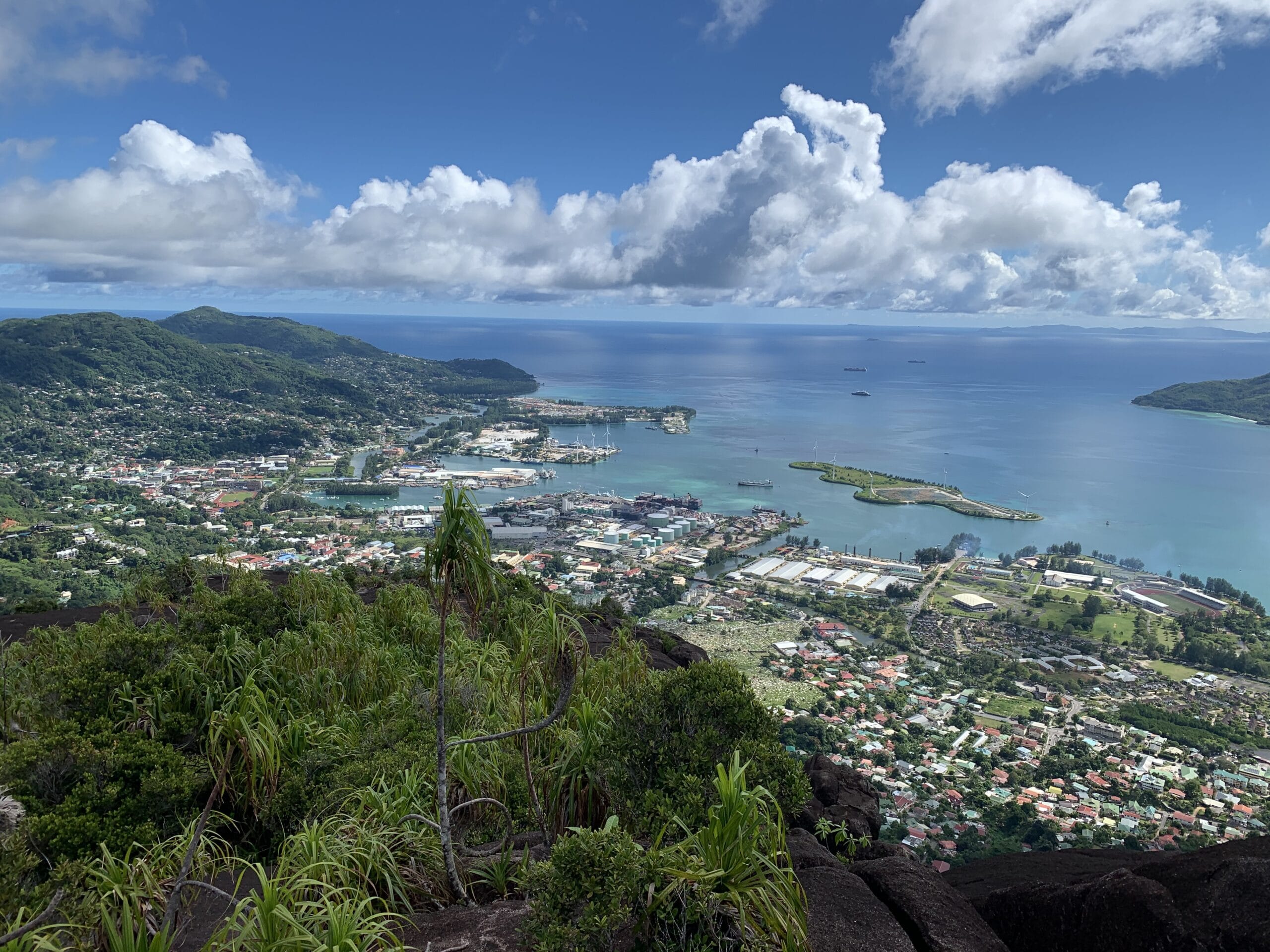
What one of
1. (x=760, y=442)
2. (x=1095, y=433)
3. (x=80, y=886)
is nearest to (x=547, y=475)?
(x=760, y=442)

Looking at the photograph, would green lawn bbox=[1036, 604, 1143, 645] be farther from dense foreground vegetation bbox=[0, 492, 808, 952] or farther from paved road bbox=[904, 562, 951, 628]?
dense foreground vegetation bbox=[0, 492, 808, 952]

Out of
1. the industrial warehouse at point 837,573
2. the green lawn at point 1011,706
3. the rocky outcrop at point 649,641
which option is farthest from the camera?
the industrial warehouse at point 837,573

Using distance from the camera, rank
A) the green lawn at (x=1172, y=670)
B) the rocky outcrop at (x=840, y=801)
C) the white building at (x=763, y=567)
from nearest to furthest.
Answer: the rocky outcrop at (x=840, y=801)
the green lawn at (x=1172, y=670)
the white building at (x=763, y=567)

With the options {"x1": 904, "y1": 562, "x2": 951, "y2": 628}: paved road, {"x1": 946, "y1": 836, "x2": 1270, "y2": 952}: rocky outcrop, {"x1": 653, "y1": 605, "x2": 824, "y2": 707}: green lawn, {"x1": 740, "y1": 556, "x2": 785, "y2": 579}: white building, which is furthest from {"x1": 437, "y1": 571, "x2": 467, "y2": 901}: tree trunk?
{"x1": 740, "y1": 556, "x2": 785, "y2": 579}: white building

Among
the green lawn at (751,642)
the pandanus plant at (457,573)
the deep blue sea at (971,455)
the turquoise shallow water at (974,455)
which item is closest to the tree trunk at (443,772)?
the pandanus plant at (457,573)

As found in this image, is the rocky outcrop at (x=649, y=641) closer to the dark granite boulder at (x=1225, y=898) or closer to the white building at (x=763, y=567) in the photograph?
the dark granite boulder at (x=1225, y=898)

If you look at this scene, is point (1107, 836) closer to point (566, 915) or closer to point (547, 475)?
point (566, 915)
